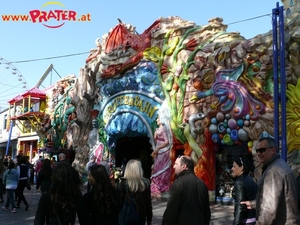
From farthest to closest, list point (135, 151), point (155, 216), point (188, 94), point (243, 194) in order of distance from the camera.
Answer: point (135, 151) → point (188, 94) → point (155, 216) → point (243, 194)

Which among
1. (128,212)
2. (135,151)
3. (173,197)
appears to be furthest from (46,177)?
(135,151)

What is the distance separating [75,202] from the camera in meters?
3.84

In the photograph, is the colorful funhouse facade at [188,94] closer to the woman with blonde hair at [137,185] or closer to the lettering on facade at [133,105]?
the lettering on facade at [133,105]

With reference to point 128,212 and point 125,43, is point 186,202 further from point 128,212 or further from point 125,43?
point 125,43

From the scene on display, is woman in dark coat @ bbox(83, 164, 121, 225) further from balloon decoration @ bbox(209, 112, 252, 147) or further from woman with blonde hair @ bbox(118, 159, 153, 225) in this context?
balloon decoration @ bbox(209, 112, 252, 147)

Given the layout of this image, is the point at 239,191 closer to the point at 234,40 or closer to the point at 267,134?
the point at 267,134

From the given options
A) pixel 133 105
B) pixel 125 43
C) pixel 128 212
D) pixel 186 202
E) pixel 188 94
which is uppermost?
pixel 125 43

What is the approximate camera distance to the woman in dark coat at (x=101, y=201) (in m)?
3.92

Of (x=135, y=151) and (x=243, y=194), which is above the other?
(x=135, y=151)

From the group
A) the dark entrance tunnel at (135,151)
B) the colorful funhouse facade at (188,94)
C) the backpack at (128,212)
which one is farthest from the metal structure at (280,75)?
the dark entrance tunnel at (135,151)

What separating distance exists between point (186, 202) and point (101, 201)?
92 cm

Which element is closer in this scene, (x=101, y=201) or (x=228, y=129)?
(x=101, y=201)

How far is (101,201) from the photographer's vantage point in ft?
12.9

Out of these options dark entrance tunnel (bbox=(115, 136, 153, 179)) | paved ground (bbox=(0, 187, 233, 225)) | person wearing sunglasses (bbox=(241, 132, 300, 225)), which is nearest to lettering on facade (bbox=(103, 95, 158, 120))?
dark entrance tunnel (bbox=(115, 136, 153, 179))
